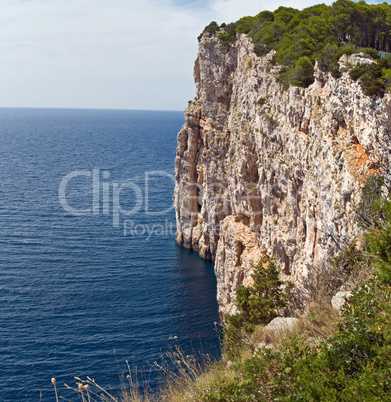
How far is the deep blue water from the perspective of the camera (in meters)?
35.8

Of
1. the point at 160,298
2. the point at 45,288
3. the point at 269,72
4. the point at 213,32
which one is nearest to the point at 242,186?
the point at 269,72

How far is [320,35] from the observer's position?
36750mm

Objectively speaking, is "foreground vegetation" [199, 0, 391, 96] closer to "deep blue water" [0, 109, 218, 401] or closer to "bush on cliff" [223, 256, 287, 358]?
"bush on cliff" [223, 256, 287, 358]

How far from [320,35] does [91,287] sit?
37099 millimetres

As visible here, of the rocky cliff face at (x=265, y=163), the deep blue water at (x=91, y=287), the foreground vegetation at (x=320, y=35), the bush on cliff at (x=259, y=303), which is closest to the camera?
the bush on cliff at (x=259, y=303)

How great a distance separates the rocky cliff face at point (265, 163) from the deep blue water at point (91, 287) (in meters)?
5.39

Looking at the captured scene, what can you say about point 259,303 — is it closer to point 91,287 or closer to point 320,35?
point 320,35

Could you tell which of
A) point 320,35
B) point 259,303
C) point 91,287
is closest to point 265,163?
point 320,35

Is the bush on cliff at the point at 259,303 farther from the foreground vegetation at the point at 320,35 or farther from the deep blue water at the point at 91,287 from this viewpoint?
the foreground vegetation at the point at 320,35

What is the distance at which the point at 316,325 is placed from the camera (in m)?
12.2

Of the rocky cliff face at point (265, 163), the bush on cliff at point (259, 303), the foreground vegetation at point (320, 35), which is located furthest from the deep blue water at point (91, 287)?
the foreground vegetation at point (320, 35)

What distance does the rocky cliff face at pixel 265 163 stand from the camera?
2439 cm

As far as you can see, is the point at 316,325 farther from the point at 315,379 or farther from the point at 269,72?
the point at 269,72

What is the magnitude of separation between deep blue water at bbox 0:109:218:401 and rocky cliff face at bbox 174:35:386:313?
539 cm
